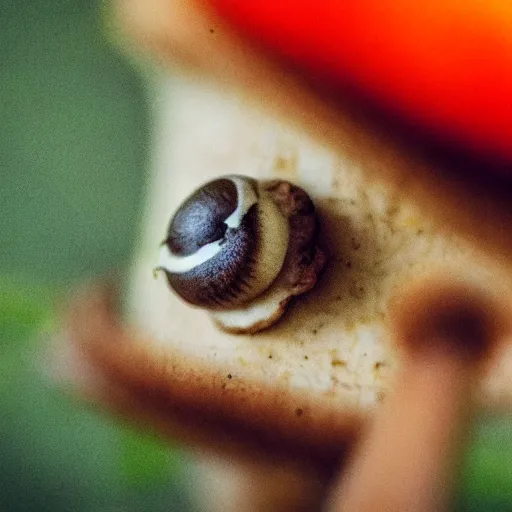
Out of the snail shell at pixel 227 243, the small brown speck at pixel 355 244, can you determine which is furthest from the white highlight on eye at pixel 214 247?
the small brown speck at pixel 355 244

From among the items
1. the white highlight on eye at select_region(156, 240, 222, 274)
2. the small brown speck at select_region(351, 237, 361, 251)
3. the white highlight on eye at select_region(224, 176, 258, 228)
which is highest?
the small brown speck at select_region(351, 237, 361, 251)

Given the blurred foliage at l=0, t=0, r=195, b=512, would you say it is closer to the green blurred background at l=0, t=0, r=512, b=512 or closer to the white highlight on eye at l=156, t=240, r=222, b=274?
the green blurred background at l=0, t=0, r=512, b=512

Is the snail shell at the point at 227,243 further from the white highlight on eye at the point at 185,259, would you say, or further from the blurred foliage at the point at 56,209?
the blurred foliage at the point at 56,209

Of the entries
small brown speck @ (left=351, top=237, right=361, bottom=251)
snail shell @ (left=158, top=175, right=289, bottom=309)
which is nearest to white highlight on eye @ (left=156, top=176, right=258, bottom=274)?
snail shell @ (left=158, top=175, right=289, bottom=309)

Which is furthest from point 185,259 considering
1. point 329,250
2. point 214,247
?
point 329,250

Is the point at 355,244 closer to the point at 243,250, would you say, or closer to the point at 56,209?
the point at 243,250

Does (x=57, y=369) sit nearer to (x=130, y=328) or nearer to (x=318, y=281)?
(x=130, y=328)
